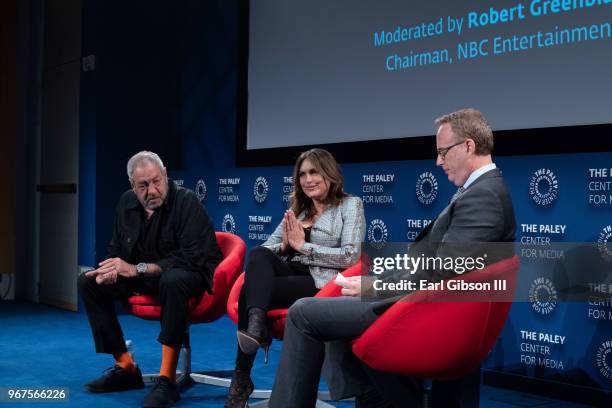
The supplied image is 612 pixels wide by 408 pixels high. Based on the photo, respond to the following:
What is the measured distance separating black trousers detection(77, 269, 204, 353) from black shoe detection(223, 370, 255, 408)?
0.40 meters

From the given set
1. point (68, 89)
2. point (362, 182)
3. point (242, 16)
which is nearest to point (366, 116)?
point (362, 182)

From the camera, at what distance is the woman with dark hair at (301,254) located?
127 inches

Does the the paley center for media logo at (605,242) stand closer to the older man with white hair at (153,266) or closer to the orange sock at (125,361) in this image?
the older man with white hair at (153,266)

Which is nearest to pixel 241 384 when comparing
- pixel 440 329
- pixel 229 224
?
pixel 440 329

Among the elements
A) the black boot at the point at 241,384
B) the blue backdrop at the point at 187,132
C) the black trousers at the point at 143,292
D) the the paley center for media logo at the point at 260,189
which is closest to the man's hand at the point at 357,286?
the black boot at the point at 241,384

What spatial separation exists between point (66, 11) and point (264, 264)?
4096 mm

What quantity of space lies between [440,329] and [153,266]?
1659 millimetres

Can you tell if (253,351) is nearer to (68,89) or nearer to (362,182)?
(362,182)

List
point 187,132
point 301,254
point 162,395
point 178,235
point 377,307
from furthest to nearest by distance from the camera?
point 187,132, point 178,235, point 301,254, point 162,395, point 377,307

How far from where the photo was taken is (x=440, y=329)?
2.41 metres

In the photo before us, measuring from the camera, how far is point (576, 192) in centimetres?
359

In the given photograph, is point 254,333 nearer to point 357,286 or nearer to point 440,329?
point 357,286

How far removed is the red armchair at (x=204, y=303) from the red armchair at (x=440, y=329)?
54.5 inches

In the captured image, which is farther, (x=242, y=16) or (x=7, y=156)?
(x=7, y=156)
